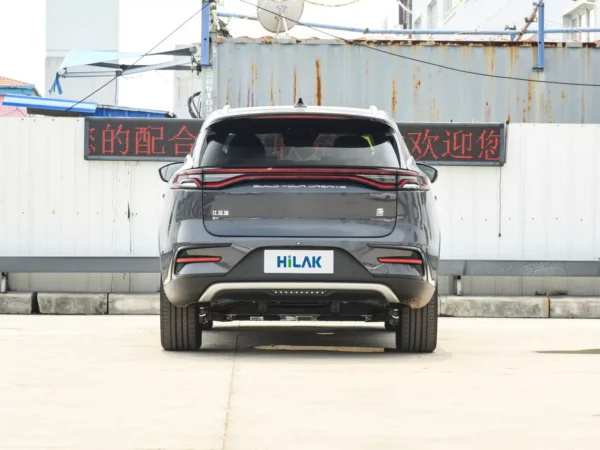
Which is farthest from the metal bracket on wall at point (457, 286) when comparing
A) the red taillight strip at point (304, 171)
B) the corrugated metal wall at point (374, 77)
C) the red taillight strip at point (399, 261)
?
the red taillight strip at point (304, 171)

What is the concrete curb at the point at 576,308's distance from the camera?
44.1 ft

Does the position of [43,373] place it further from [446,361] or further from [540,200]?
[540,200]

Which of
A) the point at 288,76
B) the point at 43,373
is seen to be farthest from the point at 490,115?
the point at 43,373

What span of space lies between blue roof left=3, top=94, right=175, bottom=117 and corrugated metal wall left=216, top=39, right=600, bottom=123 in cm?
448

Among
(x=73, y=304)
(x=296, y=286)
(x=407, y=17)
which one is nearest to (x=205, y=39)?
(x=73, y=304)

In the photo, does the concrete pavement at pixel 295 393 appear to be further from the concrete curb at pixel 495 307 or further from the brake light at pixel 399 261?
the concrete curb at pixel 495 307

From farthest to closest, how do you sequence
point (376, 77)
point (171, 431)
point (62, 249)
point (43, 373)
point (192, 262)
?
point (376, 77), point (62, 249), point (192, 262), point (43, 373), point (171, 431)

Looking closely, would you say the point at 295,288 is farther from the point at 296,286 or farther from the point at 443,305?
the point at 443,305

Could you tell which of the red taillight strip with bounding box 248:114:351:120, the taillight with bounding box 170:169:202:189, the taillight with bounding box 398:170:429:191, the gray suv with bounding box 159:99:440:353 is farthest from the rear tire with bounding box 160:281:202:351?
the taillight with bounding box 398:170:429:191

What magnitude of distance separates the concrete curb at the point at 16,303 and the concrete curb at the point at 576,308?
229 inches

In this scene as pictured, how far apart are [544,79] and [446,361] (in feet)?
36.3

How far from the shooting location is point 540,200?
13969mm

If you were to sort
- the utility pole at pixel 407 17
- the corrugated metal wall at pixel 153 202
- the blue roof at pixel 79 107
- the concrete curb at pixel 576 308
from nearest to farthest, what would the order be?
the concrete curb at pixel 576 308, the corrugated metal wall at pixel 153 202, the blue roof at pixel 79 107, the utility pole at pixel 407 17

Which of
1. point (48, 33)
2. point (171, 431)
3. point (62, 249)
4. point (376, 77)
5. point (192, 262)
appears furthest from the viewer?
point (48, 33)
